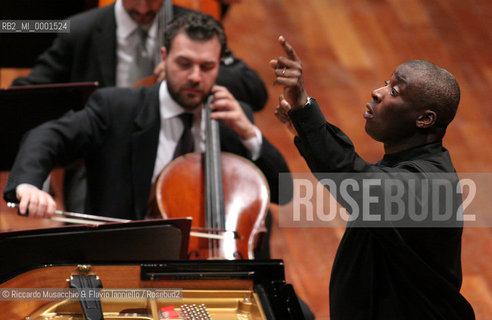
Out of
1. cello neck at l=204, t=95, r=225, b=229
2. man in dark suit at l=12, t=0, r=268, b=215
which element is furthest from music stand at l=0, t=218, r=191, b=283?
man in dark suit at l=12, t=0, r=268, b=215

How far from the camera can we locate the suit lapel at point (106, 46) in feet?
10.5

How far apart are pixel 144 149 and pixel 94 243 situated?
863mm

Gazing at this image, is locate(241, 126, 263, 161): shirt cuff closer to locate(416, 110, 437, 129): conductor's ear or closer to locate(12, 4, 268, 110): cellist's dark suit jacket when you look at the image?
locate(12, 4, 268, 110): cellist's dark suit jacket

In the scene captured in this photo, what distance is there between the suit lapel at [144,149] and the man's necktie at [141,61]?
0.53m

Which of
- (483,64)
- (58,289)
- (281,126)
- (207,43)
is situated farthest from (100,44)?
(483,64)

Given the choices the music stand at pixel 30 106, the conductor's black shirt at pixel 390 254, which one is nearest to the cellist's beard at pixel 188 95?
the music stand at pixel 30 106

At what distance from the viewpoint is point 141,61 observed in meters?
3.25

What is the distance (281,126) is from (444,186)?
9.31ft

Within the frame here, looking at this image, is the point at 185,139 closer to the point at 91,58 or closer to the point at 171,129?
the point at 171,129

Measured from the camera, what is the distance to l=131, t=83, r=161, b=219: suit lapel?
104 inches

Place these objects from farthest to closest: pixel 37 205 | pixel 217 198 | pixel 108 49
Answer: pixel 108 49
pixel 217 198
pixel 37 205

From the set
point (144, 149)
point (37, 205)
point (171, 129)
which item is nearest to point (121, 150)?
point (144, 149)

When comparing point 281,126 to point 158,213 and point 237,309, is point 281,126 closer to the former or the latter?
point 158,213

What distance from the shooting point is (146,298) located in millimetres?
1684
